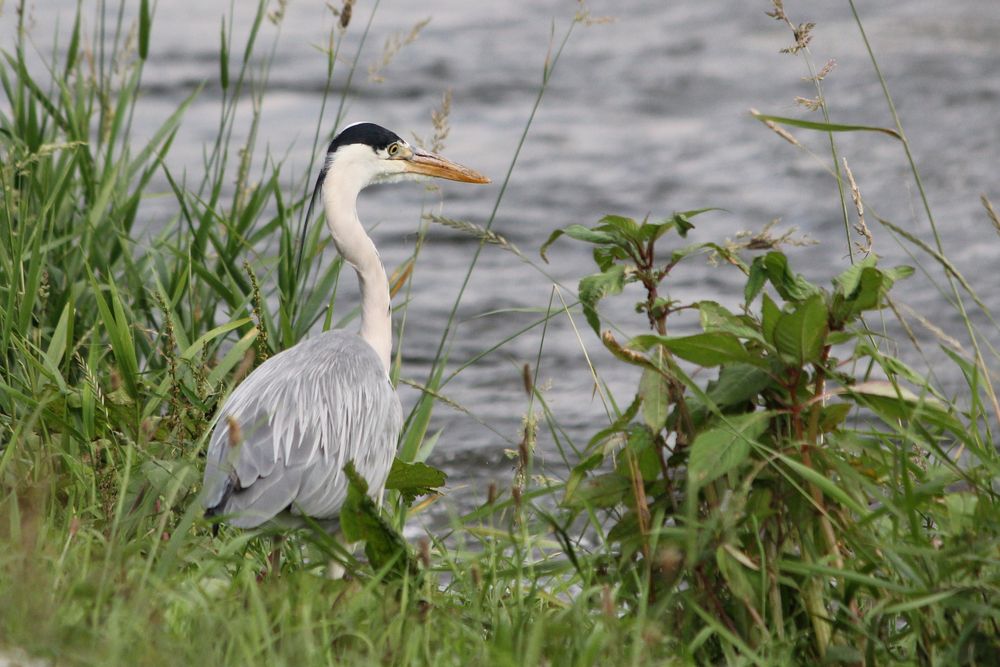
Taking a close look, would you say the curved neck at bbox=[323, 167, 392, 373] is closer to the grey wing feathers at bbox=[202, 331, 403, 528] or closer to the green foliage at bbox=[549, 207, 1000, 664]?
the grey wing feathers at bbox=[202, 331, 403, 528]

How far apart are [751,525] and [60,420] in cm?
183

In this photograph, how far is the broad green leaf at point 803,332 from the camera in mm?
2842

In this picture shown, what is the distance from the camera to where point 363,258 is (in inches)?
168

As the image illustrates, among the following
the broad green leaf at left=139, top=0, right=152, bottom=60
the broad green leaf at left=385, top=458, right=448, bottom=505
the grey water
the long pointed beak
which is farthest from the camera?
the grey water

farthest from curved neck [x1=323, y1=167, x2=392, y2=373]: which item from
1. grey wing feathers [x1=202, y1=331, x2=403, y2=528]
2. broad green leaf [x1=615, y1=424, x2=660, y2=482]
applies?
broad green leaf [x1=615, y1=424, x2=660, y2=482]

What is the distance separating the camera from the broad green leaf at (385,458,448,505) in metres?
3.85

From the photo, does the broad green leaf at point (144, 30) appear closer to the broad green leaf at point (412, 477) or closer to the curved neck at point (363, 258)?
the curved neck at point (363, 258)

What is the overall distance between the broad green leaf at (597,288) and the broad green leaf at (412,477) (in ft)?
3.11

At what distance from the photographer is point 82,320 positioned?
15.3ft

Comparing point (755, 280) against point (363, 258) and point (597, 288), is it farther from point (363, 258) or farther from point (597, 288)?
point (363, 258)

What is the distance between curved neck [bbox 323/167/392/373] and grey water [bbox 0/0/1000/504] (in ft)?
4.43

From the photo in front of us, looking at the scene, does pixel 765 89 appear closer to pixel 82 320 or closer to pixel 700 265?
pixel 700 265

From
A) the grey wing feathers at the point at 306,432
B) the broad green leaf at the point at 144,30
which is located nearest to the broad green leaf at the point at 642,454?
the grey wing feathers at the point at 306,432

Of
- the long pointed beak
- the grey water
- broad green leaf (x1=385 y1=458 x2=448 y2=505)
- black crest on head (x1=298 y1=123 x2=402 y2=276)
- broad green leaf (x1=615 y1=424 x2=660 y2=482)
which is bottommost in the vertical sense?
the grey water
